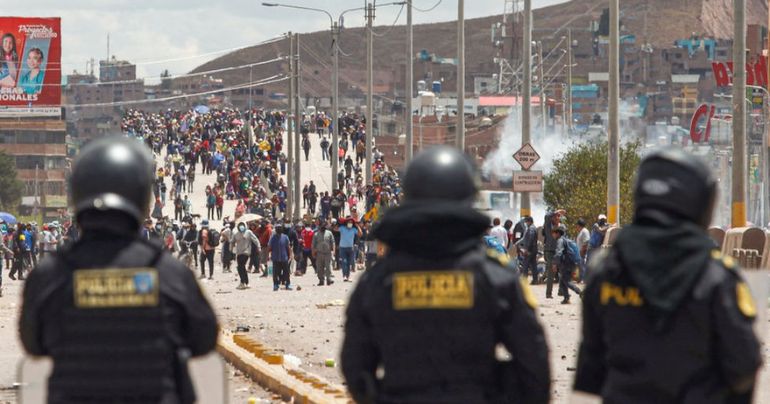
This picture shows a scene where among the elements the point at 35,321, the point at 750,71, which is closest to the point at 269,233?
the point at 35,321

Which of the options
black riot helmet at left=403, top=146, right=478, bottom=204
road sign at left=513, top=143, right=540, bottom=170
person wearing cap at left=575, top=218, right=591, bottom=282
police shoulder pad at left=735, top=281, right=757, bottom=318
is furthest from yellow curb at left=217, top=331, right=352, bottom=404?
road sign at left=513, top=143, right=540, bottom=170

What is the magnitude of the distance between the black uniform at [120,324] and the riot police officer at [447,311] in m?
0.56

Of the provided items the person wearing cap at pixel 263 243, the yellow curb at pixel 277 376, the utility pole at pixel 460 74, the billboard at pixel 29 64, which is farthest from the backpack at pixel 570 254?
the billboard at pixel 29 64

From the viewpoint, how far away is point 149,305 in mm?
5664

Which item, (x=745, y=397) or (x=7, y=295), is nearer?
(x=745, y=397)

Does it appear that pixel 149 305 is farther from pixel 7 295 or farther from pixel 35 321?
pixel 7 295

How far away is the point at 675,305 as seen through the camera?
562 centimetres

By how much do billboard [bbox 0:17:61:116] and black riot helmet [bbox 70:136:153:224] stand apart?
9428 centimetres

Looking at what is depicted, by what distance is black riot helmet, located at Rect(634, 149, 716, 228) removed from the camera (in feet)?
18.7

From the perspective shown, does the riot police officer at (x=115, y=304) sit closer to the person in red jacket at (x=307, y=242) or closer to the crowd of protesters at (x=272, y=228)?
the crowd of protesters at (x=272, y=228)

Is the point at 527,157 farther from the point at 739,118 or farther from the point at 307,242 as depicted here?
the point at 739,118

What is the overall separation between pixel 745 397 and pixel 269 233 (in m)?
35.3

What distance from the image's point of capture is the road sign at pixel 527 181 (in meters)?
35.0

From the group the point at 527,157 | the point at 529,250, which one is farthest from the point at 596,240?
the point at 527,157
